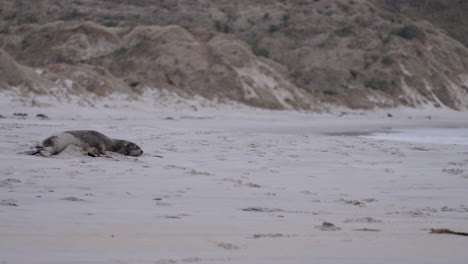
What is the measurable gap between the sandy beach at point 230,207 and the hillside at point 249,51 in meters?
16.8

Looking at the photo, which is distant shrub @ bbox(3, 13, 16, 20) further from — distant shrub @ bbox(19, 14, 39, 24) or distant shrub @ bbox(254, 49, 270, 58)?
distant shrub @ bbox(254, 49, 270, 58)

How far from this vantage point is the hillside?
3209 cm

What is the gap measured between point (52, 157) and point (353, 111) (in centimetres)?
2899

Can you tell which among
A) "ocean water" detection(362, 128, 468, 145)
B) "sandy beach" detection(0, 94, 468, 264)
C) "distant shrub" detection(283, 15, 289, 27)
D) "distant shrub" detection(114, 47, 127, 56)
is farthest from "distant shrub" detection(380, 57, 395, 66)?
"sandy beach" detection(0, 94, 468, 264)

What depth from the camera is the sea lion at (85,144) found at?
8742 millimetres

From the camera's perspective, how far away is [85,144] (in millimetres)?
9125

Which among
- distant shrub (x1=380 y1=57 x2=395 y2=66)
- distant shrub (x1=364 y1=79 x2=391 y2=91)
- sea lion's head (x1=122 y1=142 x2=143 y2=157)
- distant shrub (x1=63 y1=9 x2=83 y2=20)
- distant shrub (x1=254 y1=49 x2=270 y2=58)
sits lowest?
sea lion's head (x1=122 y1=142 x2=143 y2=157)

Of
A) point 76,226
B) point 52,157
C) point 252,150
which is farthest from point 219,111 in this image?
point 76,226

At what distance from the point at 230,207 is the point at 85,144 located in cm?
443

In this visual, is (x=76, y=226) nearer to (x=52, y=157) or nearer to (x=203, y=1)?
(x=52, y=157)

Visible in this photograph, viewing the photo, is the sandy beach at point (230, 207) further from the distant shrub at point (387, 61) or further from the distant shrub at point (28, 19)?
the distant shrub at point (28, 19)

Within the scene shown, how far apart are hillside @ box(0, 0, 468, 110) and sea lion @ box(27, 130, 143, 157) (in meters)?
15.4

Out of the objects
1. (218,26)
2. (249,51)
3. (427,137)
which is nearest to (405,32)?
(218,26)

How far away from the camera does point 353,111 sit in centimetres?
3575
